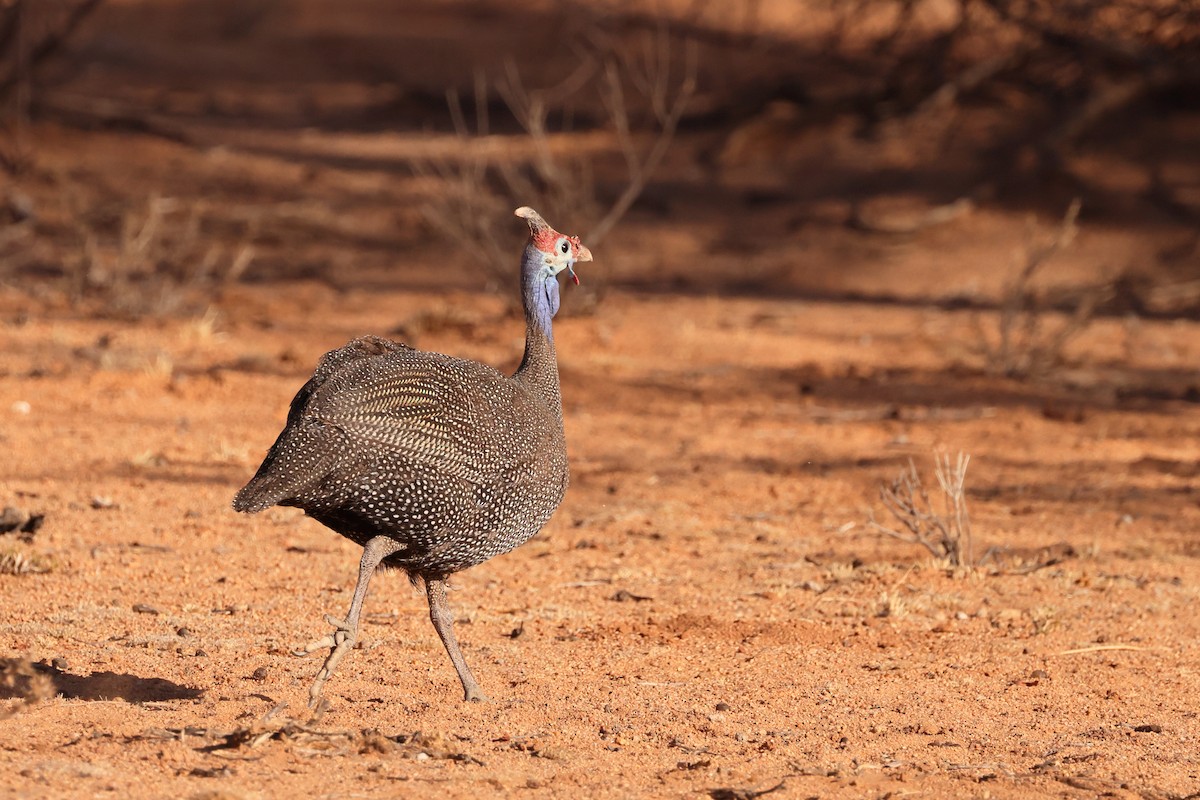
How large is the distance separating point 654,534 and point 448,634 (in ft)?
8.15

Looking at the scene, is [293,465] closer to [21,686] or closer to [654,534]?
[21,686]

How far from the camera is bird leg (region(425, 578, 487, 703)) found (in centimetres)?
456

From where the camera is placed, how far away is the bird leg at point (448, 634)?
4.56m

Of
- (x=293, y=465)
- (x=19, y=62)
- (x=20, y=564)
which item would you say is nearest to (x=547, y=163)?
(x=20, y=564)

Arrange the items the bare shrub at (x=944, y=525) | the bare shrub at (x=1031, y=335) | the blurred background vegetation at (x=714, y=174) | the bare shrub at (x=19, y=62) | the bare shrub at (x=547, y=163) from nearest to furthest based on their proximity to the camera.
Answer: the bare shrub at (x=944, y=525)
the bare shrub at (x=1031, y=335)
the bare shrub at (x=547, y=163)
the blurred background vegetation at (x=714, y=174)
the bare shrub at (x=19, y=62)

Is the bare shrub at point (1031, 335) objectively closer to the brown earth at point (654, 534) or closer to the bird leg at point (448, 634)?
the brown earth at point (654, 534)

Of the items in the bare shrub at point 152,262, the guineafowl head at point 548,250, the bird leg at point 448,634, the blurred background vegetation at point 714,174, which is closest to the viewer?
the bird leg at point 448,634

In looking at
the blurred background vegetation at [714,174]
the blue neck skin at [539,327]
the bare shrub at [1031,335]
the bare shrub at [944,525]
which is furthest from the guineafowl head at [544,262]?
the blurred background vegetation at [714,174]

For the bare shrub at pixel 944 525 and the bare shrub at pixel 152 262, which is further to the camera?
the bare shrub at pixel 152 262

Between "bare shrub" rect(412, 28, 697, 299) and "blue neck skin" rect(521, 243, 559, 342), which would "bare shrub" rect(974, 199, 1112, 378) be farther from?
"blue neck skin" rect(521, 243, 559, 342)

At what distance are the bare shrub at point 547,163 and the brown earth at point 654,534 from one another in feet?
1.69

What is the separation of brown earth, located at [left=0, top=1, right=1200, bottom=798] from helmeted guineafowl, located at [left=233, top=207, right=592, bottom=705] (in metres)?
0.46

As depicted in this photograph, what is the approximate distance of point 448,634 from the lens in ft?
15.1

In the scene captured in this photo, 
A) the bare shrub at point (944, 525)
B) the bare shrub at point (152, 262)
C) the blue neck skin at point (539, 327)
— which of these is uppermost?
the bare shrub at point (152, 262)
